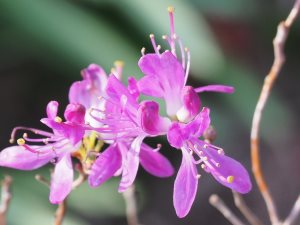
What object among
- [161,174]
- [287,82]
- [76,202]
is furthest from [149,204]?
[161,174]

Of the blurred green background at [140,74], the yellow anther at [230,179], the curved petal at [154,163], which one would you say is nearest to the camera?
the yellow anther at [230,179]

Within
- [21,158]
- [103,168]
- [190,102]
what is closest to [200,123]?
[190,102]

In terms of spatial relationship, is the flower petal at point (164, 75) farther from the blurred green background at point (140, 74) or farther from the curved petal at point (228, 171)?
the blurred green background at point (140, 74)

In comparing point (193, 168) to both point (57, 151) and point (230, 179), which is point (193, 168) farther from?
point (57, 151)

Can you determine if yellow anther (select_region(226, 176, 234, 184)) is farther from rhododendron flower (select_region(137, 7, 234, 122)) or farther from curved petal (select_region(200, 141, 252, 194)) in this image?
rhododendron flower (select_region(137, 7, 234, 122))

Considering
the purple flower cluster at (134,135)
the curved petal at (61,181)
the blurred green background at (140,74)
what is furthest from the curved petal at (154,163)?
the blurred green background at (140,74)

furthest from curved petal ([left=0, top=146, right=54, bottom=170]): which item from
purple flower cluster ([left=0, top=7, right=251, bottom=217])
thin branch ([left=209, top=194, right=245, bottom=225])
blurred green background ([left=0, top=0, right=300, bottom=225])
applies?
blurred green background ([left=0, top=0, right=300, bottom=225])
